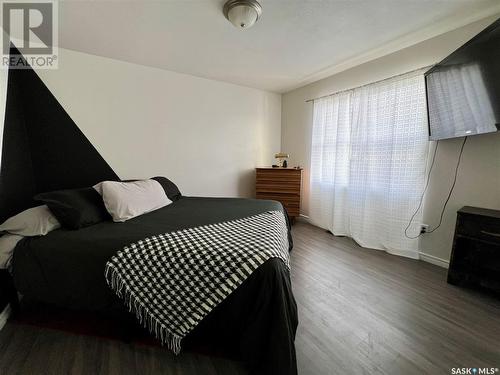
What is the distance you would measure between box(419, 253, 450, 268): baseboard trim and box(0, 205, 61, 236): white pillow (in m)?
3.47

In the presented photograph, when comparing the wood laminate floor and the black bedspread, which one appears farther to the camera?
the wood laminate floor

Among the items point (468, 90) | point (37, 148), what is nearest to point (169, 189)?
point (37, 148)

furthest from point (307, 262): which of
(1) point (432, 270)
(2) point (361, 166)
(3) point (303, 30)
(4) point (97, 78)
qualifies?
(4) point (97, 78)

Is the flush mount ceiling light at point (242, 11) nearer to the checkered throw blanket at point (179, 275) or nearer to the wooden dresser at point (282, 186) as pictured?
the checkered throw blanket at point (179, 275)

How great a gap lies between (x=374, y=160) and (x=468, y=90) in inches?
43.1

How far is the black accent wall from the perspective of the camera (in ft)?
6.38

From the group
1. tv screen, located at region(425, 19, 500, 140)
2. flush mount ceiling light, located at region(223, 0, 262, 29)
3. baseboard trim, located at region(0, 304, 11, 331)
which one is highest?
flush mount ceiling light, located at region(223, 0, 262, 29)

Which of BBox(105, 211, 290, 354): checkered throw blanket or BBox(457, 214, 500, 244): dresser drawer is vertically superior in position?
BBox(457, 214, 500, 244): dresser drawer

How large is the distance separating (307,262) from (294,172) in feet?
4.93

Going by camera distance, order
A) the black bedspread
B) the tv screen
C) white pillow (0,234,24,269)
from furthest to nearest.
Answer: the tv screen
white pillow (0,234,24,269)
the black bedspread

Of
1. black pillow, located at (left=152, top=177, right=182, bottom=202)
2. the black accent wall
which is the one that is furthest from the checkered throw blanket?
the black accent wall

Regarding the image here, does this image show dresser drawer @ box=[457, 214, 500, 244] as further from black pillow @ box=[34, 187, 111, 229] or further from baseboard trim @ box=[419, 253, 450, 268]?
black pillow @ box=[34, 187, 111, 229]

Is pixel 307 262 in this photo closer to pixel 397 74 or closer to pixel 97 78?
pixel 397 74

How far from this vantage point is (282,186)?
3500 millimetres
